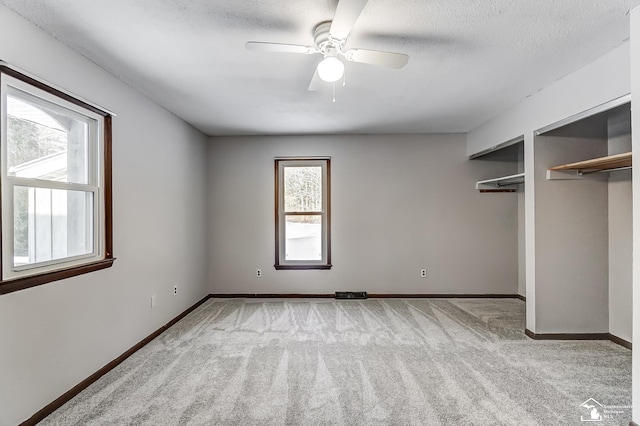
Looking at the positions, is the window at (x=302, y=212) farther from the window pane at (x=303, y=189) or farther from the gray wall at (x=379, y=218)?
the gray wall at (x=379, y=218)

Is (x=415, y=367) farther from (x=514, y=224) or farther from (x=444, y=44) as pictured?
(x=514, y=224)

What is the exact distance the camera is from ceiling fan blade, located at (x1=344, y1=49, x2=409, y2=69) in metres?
2.16

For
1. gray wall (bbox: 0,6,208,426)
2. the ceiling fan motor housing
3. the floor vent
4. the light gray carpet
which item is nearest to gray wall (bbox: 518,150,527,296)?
the light gray carpet

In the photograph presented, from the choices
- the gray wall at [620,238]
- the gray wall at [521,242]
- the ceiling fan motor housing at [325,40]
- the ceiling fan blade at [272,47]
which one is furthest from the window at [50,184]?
the gray wall at [521,242]

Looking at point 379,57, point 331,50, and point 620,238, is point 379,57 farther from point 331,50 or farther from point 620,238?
point 620,238

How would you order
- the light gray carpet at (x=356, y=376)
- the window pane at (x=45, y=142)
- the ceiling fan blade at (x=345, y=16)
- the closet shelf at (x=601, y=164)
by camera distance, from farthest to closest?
1. the closet shelf at (x=601, y=164)
2. the light gray carpet at (x=356, y=376)
3. the window pane at (x=45, y=142)
4. the ceiling fan blade at (x=345, y=16)

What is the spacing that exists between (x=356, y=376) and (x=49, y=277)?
2.27m

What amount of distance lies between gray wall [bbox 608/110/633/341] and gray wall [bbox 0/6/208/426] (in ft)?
14.9

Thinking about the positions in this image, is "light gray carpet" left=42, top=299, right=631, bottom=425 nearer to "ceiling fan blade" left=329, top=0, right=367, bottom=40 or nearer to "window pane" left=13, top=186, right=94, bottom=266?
"window pane" left=13, top=186, right=94, bottom=266

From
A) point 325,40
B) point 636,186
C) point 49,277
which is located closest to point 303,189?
point 325,40

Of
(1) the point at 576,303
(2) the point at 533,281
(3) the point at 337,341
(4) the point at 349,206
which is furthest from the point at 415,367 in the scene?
(4) the point at 349,206

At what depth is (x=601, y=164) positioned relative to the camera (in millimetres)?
3039

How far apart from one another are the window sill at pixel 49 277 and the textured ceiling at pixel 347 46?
1.56m

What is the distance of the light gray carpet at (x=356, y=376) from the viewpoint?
7.47 ft
